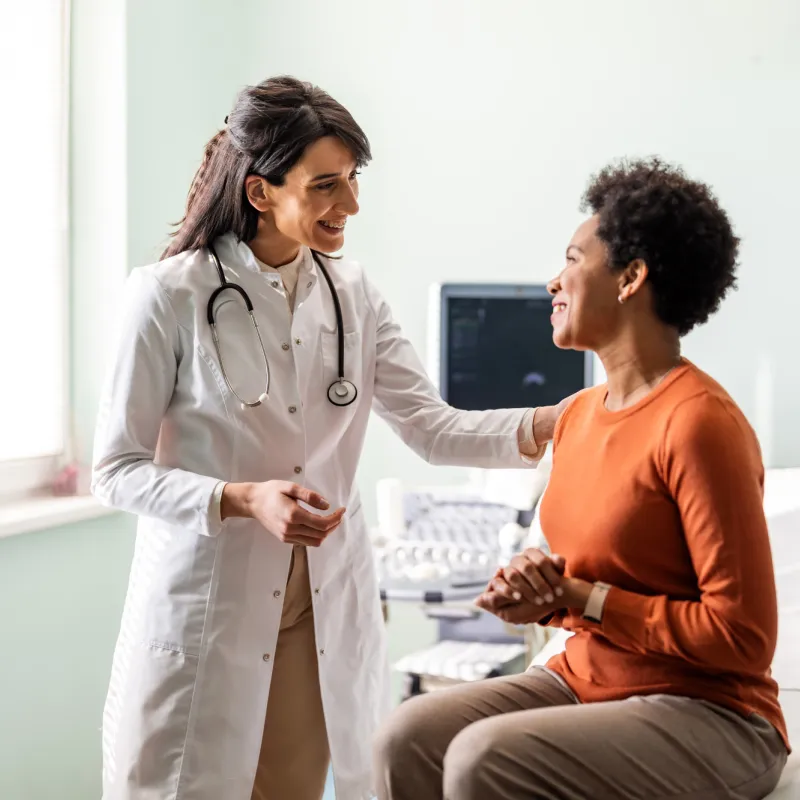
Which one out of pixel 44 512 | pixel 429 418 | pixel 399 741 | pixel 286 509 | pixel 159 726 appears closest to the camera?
pixel 399 741

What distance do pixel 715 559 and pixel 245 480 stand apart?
0.71 m

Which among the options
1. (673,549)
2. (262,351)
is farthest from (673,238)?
(262,351)

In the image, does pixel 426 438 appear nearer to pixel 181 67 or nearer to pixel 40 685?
pixel 40 685

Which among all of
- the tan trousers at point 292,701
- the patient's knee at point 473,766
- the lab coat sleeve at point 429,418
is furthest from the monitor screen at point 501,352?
the patient's knee at point 473,766

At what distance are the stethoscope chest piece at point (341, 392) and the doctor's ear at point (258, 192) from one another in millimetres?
292

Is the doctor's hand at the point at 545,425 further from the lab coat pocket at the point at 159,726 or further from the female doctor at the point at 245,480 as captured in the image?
the lab coat pocket at the point at 159,726

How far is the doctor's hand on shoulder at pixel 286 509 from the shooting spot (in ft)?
4.35

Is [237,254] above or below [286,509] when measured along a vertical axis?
above

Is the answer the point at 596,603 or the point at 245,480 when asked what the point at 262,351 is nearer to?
the point at 245,480

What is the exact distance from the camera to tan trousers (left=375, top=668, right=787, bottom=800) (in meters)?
1.10

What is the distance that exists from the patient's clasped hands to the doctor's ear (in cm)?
69

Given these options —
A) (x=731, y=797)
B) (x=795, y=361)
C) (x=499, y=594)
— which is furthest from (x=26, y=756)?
(x=795, y=361)

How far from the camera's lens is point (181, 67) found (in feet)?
9.09

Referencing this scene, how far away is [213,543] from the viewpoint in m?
1.50
